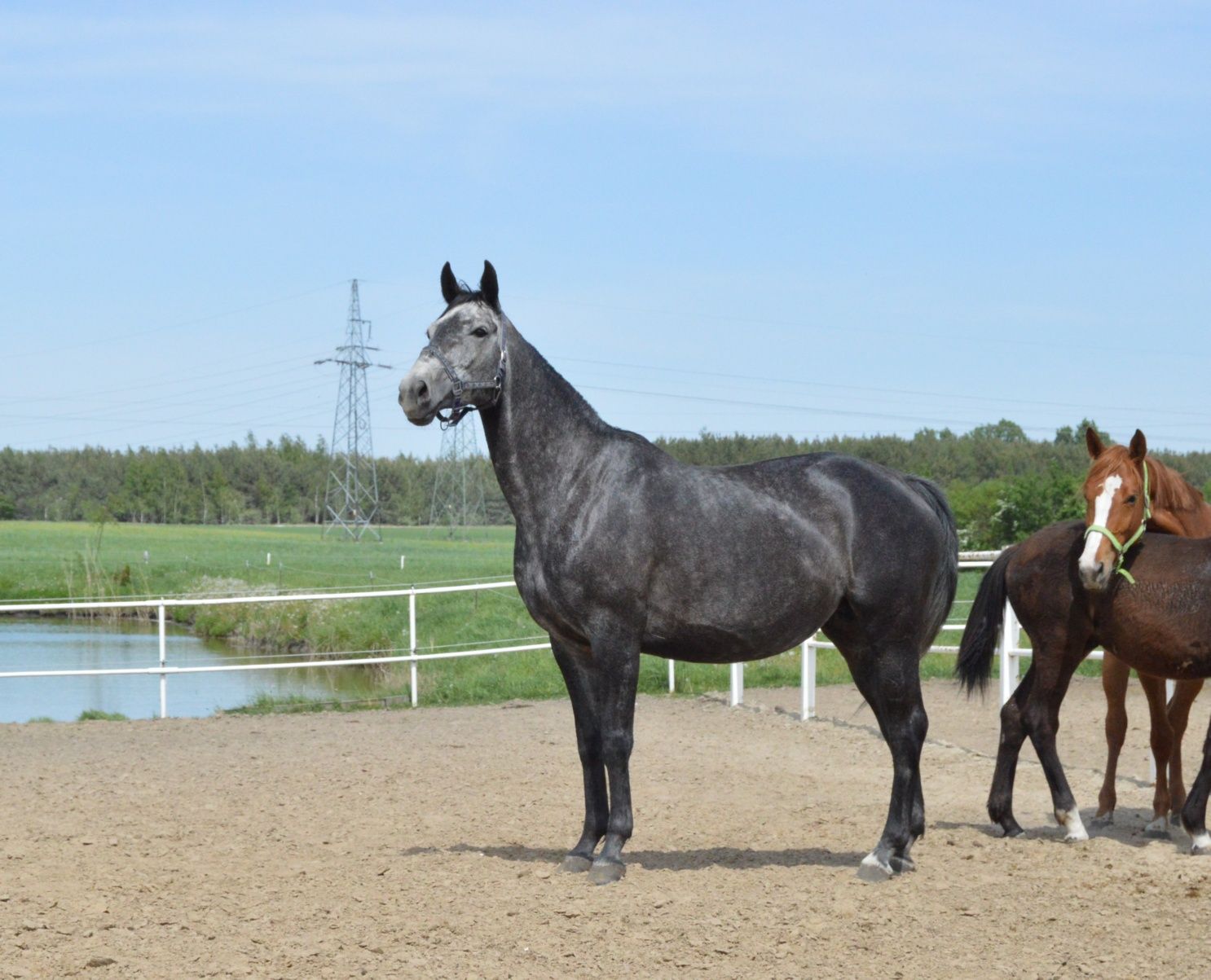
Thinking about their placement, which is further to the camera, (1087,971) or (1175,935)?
(1175,935)

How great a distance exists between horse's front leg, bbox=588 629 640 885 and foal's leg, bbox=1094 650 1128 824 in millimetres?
2834

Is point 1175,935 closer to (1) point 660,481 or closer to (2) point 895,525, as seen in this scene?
(2) point 895,525

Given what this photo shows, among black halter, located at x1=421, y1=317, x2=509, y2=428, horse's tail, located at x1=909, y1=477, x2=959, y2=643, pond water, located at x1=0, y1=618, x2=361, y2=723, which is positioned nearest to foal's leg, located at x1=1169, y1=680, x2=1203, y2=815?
horse's tail, located at x1=909, y1=477, x2=959, y2=643

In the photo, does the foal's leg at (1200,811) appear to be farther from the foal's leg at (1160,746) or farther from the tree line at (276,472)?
the tree line at (276,472)

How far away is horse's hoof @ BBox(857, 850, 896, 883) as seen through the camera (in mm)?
5192

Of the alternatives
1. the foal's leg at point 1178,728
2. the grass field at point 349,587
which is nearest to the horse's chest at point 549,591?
the foal's leg at point 1178,728

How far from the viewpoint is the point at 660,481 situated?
5309 mm

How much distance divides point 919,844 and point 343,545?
50.0 meters

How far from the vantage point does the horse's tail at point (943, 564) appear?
5.59 metres

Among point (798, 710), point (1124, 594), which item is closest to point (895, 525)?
point (1124, 594)

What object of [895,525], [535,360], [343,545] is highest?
[535,360]

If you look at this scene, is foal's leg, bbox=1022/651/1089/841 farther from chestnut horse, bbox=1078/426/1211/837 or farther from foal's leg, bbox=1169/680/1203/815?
foal's leg, bbox=1169/680/1203/815

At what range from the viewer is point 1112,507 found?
18.3 ft

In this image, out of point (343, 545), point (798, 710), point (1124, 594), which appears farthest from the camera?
point (343, 545)
